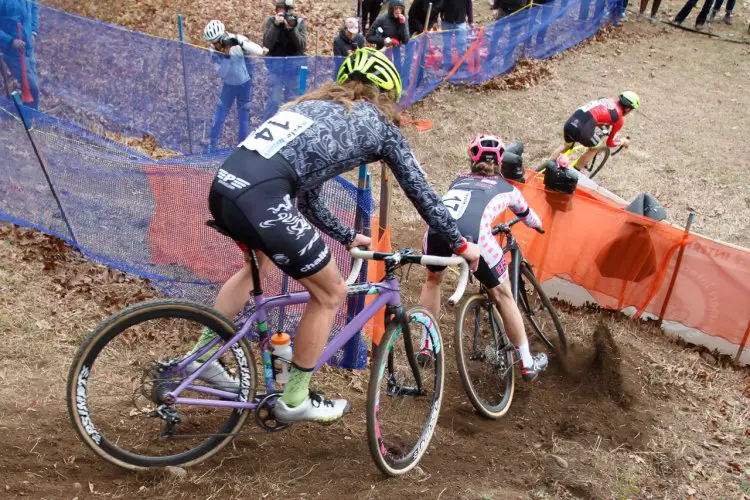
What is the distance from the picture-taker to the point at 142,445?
405 centimetres

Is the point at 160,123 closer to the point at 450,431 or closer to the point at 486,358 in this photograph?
the point at 486,358

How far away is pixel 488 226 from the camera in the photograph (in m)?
5.28

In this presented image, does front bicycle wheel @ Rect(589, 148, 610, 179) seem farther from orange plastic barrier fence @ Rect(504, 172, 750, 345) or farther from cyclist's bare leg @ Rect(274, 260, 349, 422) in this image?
cyclist's bare leg @ Rect(274, 260, 349, 422)

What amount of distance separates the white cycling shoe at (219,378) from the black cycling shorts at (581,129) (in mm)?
7630

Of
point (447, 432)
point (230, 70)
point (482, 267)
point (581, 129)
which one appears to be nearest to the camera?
point (447, 432)

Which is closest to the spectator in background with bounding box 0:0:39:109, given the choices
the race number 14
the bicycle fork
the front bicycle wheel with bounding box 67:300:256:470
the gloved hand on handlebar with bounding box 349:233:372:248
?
the front bicycle wheel with bounding box 67:300:256:470

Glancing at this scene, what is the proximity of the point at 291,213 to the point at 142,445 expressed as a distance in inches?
68.3

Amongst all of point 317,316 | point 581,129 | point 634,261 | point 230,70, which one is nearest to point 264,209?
point 317,316

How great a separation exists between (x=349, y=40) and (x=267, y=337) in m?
8.91

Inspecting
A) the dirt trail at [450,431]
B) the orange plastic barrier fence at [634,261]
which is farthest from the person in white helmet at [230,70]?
the orange plastic barrier fence at [634,261]

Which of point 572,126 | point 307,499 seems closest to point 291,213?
point 307,499

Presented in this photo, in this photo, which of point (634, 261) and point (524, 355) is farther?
point (634, 261)

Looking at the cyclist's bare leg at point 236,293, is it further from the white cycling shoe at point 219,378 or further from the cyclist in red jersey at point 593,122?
the cyclist in red jersey at point 593,122

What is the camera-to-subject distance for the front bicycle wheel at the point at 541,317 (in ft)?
19.8
